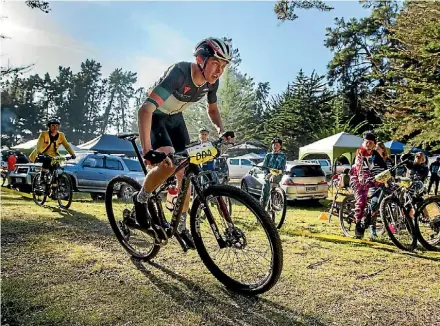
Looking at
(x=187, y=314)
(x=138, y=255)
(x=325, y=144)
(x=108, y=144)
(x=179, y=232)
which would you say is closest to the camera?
(x=187, y=314)

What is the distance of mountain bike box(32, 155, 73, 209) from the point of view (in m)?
7.69

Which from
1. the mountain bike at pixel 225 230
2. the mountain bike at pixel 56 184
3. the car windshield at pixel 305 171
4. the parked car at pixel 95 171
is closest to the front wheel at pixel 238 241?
the mountain bike at pixel 225 230

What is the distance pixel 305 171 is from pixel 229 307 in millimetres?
10176

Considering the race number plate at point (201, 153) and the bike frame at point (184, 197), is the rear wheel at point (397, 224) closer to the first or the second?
the bike frame at point (184, 197)

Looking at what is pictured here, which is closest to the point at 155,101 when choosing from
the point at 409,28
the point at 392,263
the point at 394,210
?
the point at 392,263

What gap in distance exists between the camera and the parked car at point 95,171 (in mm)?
13102

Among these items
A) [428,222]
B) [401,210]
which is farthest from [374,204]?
[428,222]

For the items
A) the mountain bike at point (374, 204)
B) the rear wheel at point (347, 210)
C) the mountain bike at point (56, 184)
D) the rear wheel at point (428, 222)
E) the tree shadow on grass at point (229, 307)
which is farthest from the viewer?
the mountain bike at point (56, 184)

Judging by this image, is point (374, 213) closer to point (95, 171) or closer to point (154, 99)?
point (154, 99)

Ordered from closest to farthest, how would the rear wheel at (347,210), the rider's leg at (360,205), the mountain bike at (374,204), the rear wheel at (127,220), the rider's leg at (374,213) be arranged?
1. the rear wheel at (127,220)
2. the mountain bike at (374,204)
3. the rider's leg at (374,213)
4. the rider's leg at (360,205)
5. the rear wheel at (347,210)

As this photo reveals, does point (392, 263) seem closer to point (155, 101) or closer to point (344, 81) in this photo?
point (155, 101)

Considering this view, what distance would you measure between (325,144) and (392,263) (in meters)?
14.3

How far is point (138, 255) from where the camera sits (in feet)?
12.2

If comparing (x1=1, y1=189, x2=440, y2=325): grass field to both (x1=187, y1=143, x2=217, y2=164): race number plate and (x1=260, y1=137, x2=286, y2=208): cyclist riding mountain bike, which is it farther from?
(x1=260, y1=137, x2=286, y2=208): cyclist riding mountain bike
